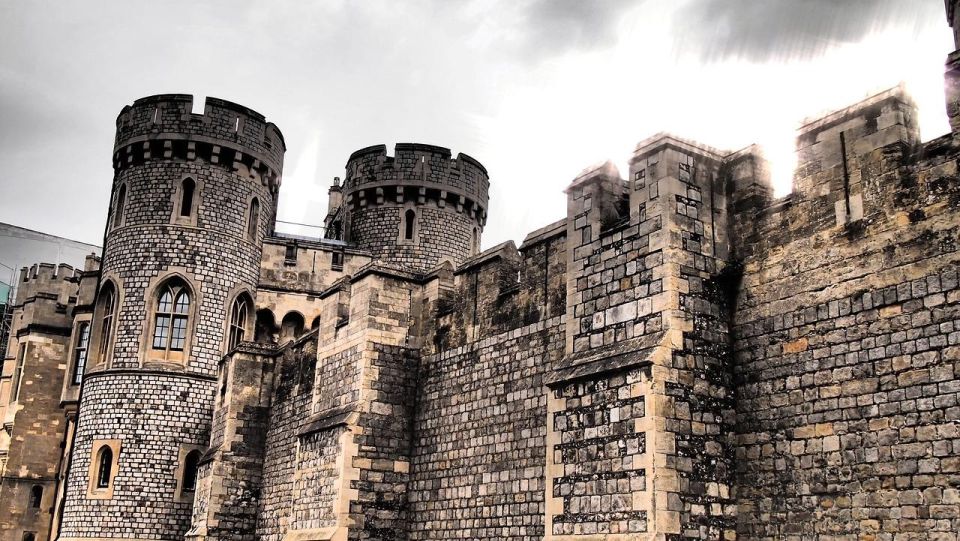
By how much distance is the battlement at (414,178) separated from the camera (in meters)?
28.5

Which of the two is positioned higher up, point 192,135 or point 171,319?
point 192,135

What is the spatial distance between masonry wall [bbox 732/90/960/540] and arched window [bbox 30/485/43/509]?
26.9 meters

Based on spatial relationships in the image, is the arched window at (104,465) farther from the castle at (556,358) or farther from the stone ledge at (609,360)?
the stone ledge at (609,360)

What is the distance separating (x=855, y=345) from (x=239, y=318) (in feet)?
62.5

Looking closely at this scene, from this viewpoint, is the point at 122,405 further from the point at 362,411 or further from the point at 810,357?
the point at 810,357

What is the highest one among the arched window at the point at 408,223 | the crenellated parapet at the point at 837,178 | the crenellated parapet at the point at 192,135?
the crenellated parapet at the point at 192,135

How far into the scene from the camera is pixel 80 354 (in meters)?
29.2

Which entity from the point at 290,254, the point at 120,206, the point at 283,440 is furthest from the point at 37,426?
the point at 283,440

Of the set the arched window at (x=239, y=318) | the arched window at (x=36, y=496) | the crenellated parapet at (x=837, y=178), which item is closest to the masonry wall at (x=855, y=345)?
the crenellated parapet at (x=837, y=178)

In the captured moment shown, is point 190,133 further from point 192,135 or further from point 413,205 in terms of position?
point 413,205

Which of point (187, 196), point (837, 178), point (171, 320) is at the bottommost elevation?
point (837, 178)

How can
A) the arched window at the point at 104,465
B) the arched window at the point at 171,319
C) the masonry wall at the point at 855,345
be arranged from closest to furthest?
the masonry wall at the point at 855,345, the arched window at the point at 104,465, the arched window at the point at 171,319

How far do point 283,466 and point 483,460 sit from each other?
7.49 metres

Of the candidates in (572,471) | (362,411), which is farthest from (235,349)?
(572,471)
